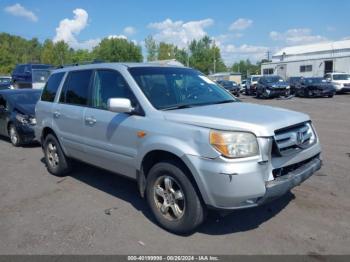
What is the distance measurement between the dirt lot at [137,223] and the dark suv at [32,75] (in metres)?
18.0

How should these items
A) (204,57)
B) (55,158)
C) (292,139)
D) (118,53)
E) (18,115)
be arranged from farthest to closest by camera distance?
(204,57) < (118,53) < (18,115) < (55,158) < (292,139)

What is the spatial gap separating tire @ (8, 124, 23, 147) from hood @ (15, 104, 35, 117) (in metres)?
0.46

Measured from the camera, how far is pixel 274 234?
13.1ft

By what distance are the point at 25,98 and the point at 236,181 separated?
28.4ft

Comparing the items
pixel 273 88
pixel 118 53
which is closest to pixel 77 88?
pixel 273 88

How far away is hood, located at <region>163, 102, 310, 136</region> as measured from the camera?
363cm

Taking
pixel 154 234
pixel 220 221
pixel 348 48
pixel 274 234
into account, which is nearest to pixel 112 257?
pixel 154 234

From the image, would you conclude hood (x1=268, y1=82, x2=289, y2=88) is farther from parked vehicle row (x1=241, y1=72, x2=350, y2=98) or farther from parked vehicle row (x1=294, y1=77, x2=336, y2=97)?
parked vehicle row (x1=294, y1=77, x2=336, y2=97)

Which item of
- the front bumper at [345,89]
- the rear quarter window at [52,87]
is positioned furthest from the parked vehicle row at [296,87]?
the rear quarter window at [52,87]

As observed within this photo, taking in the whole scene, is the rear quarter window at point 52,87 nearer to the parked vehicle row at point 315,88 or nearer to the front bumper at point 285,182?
the front bumper at point 285,182

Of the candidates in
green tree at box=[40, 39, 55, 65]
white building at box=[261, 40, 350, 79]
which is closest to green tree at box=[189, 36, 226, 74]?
white building at box=[261, 40, 350, 79]

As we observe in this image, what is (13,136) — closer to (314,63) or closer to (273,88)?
(273,88)

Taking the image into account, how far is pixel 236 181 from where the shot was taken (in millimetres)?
3479

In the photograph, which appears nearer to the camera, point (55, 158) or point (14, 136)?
point (55, 158)
